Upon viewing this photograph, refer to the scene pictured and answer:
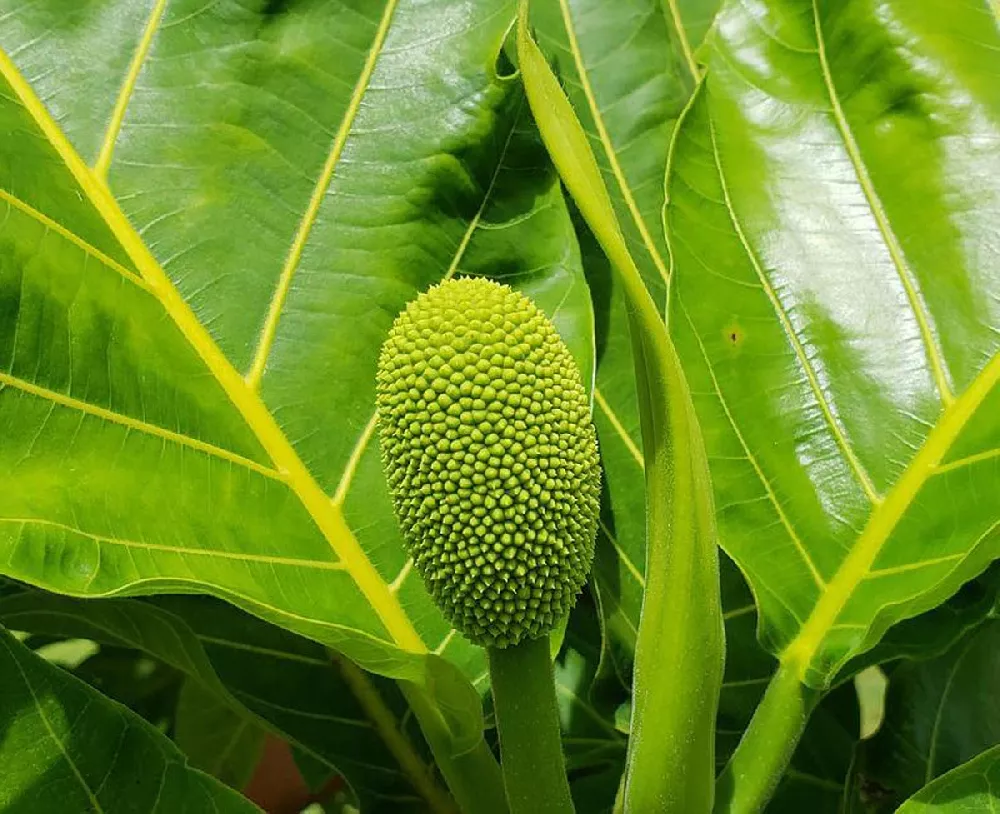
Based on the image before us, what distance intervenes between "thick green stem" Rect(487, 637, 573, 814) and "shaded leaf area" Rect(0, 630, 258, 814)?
137mm

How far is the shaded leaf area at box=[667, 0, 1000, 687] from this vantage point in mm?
694

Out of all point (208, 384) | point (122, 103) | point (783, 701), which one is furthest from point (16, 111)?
point (783, 701)

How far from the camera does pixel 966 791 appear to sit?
57cm

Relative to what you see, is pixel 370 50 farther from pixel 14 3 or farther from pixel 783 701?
pixel 783 701

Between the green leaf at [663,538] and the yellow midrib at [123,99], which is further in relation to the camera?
the yellow midrib at [123,99]

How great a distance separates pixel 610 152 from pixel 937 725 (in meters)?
0.44

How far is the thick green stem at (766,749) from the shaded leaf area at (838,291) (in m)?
0.02

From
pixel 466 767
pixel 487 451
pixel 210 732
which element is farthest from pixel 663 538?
pixel 210 732

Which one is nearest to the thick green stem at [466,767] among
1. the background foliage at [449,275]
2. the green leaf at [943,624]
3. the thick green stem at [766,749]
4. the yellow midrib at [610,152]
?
the background foliage at [449,275]

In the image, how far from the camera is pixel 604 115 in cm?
81

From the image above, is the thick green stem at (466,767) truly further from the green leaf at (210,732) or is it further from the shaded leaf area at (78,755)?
the green leaf at (210,732)

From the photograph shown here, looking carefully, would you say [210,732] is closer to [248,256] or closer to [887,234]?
[248,256]

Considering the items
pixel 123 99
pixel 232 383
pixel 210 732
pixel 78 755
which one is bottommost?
pixel 210 732

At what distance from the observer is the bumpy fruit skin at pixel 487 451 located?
53 centimetres
